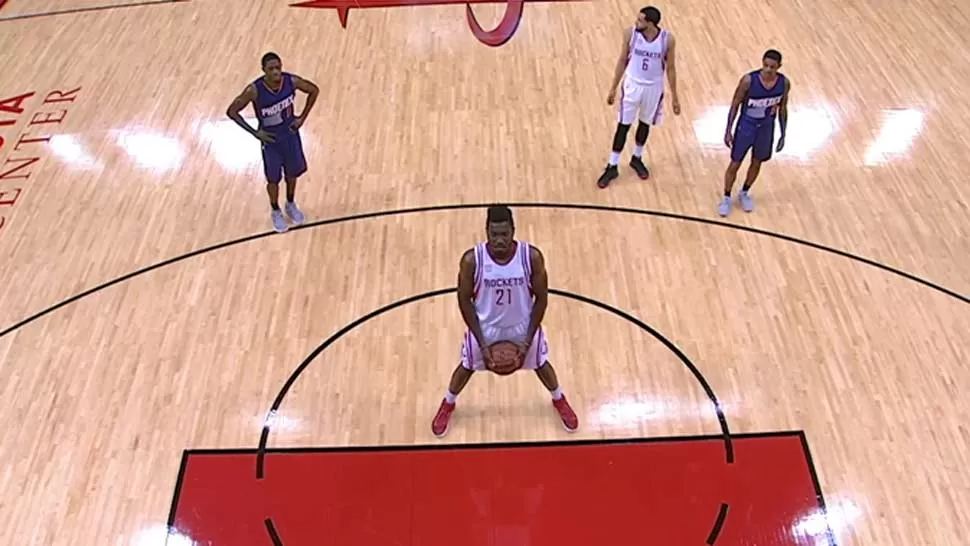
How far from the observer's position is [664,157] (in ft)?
21.9

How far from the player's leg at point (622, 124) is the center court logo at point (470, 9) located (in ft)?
7.72

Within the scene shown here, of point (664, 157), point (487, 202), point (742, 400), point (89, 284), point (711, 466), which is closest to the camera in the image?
point (711, 466)

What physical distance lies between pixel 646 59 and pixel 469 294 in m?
2.58

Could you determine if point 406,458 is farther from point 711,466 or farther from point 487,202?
point 487,202

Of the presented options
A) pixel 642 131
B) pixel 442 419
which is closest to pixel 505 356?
pixel 442 419

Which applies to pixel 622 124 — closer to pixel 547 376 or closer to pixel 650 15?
pixel 650 15

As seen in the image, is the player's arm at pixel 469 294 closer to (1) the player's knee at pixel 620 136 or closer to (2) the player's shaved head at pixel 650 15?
(2) the player's shaved head at pixel 650 15

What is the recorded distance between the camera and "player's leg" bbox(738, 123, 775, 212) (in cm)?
563

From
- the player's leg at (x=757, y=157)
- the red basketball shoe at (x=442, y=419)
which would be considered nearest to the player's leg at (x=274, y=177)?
the red basketball shoe at (x=442, y=419)

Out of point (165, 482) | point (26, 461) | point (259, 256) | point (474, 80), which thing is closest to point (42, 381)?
point (26, 461)

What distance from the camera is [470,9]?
8.77 meters

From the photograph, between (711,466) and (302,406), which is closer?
(711,466)

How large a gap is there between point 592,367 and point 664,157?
230cm

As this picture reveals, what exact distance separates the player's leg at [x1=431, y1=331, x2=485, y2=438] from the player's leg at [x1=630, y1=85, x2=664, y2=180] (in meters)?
2.41
